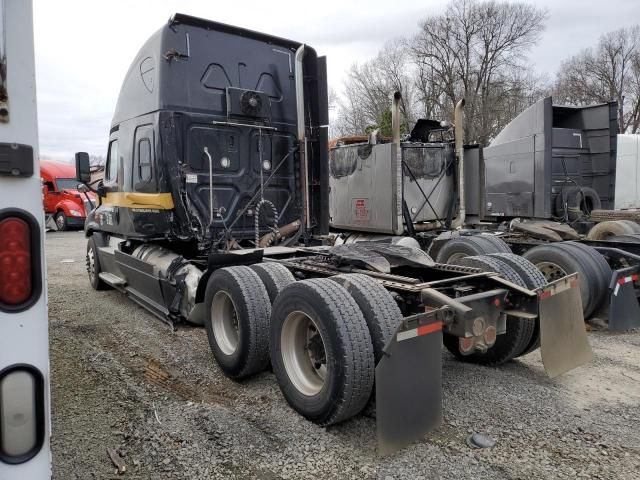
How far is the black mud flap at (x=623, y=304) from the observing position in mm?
5430

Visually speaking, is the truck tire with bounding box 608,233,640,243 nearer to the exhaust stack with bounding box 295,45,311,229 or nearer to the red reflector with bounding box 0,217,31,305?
the exhaust stack with bounding box 295,45,311,229

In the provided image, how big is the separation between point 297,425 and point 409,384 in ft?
2.98

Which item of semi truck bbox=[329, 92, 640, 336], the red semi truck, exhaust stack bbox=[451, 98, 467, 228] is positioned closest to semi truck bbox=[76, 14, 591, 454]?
semi truck bbox=[329, 92, 640, 336]

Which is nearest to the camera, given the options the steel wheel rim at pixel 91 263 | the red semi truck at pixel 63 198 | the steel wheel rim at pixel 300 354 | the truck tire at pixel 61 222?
the steel wheel rim at pixel 300 354

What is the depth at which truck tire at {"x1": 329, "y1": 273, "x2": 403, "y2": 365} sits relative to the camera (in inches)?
123

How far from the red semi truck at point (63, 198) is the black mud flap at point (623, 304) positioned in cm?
2022

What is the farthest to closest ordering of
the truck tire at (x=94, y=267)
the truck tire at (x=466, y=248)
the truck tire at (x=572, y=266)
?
1. the truck tire at (x=94, y=267)
2. the truck tire at (x=466, y=248)
3. the truck tire at (x=572, y=266)

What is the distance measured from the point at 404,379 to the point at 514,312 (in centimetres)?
127

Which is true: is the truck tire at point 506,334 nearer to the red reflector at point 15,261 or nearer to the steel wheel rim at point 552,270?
the steel wheel rim at point 552,270

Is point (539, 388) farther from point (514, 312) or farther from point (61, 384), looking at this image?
point (61, 384)

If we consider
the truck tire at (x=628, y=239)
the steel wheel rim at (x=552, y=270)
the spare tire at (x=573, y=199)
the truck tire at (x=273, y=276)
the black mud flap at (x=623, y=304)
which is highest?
the spare tire at (x=573, y=199)

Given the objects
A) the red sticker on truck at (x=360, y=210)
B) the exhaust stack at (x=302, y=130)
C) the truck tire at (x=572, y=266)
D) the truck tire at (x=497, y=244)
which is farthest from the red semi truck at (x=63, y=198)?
the truck tire at (x=572, y=266)

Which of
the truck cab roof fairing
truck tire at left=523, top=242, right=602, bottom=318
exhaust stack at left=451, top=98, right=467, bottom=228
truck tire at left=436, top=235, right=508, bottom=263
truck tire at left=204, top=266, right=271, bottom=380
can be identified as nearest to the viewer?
truck tire at left=204, top=266, right=271, bottom=380

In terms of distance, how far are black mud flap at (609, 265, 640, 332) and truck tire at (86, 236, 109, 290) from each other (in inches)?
282
